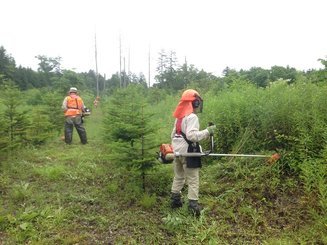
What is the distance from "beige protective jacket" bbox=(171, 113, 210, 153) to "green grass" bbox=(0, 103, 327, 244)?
1169 millimetres

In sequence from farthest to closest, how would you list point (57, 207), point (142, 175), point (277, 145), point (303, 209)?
point (277, 145)
point (142, 175)
point (57, 207)
point (303, 209)

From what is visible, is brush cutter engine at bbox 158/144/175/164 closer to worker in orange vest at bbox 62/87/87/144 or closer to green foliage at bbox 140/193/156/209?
green foliage at bbox 140/193/156/209

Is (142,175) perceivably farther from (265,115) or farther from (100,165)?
(265,115)

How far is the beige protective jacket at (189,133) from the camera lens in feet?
16.9

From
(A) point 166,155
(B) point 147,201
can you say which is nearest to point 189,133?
(A) point 166,155

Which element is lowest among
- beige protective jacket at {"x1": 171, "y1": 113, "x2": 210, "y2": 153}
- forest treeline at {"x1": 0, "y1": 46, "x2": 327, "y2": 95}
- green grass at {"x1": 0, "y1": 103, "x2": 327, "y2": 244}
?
green grass at {"x1": 0, "y1": 103, "x2": 327, "y2": 244}

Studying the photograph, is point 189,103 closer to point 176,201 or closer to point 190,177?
point 190,177

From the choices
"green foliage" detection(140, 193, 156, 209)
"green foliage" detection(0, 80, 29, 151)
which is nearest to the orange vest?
"green foliage" detection(0, 80, 29, 151)

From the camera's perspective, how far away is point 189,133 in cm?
518

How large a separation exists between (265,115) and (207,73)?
20.4 metres

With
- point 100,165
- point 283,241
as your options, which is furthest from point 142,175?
point 283,241

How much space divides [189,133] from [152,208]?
1.75m

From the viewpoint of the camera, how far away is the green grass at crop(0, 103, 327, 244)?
493 centimetres

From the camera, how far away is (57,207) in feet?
19.1
